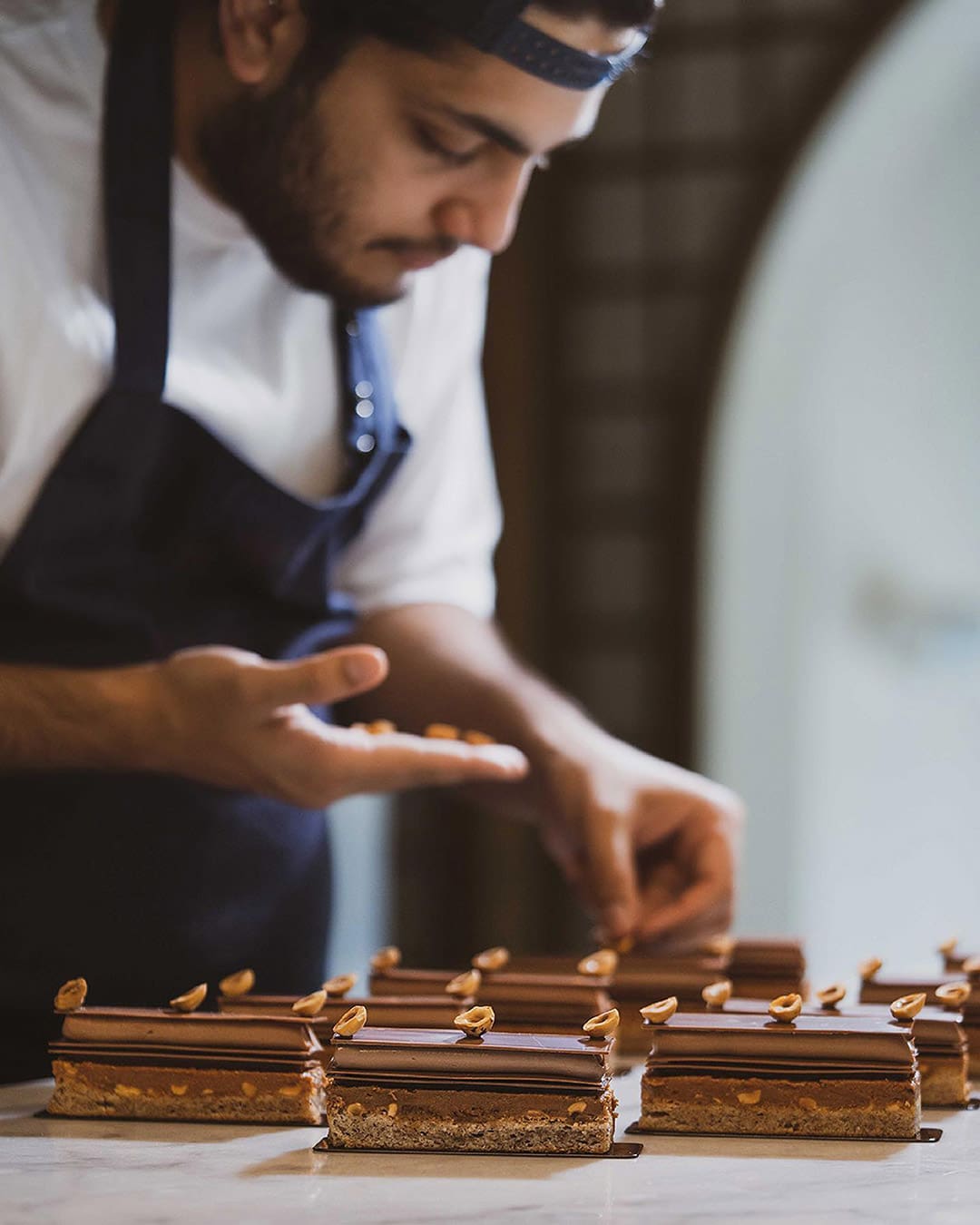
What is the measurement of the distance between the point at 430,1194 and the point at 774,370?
4.90m

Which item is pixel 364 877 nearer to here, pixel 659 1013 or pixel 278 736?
pixel 278 736

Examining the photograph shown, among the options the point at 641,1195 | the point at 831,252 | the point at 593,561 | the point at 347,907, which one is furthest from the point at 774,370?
the point at 641,1195

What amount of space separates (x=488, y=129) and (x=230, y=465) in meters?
0.45

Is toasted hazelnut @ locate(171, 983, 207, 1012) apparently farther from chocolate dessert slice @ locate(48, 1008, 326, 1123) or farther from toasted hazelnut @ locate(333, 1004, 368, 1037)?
toasted hazelnut @ locate(333, 1004, 368, 1037)

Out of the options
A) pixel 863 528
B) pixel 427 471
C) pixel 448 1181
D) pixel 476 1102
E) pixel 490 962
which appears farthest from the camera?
pixel 863 528

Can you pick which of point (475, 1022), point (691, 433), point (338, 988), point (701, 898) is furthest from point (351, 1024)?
point (691, 433)

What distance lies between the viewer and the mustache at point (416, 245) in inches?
74.5

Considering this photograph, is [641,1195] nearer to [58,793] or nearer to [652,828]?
[58,793]

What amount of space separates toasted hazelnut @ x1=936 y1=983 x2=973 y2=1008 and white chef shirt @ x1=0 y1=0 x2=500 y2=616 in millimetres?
905

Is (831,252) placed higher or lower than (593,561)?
higher

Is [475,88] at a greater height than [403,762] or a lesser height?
greater

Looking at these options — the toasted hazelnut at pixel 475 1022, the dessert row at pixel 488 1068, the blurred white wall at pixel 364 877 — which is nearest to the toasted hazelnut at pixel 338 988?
the dessert row at pixel 488 1068

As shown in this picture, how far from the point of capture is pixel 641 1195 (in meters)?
1.09

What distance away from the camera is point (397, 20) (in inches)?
69.8
